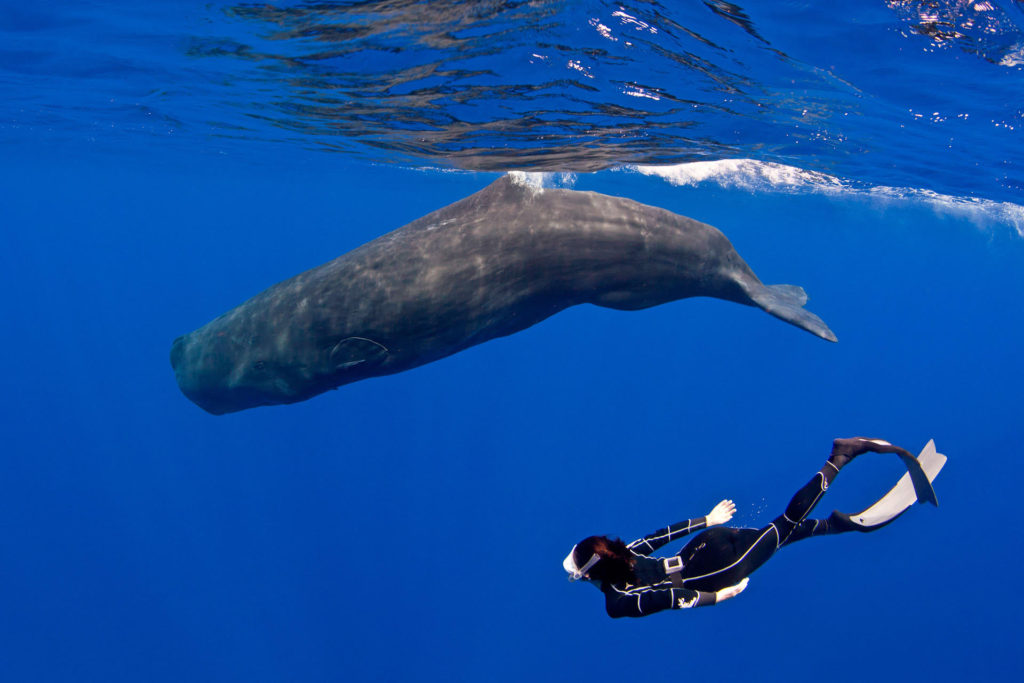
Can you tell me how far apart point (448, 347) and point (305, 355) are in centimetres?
152

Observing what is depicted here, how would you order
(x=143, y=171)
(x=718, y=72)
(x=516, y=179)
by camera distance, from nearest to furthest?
(x=516, y=179) → (x=718, y=72) → (x=143, y=171)

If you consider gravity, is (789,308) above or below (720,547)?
above

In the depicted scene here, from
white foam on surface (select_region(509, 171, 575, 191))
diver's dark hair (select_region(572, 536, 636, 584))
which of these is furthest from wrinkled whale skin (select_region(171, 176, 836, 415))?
white foam on surface (select_region(509, 171, 575, 191))

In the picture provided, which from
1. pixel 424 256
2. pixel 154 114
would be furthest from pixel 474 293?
pixel 154 114

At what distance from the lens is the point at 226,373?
6.53 meters

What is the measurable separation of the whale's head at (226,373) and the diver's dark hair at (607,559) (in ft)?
11.8

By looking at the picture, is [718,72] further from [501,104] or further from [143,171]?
[143,171]

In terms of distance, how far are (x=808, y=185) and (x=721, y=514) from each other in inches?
744

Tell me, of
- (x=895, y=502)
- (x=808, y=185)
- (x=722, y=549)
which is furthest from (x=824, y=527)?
(x=808, y=185)

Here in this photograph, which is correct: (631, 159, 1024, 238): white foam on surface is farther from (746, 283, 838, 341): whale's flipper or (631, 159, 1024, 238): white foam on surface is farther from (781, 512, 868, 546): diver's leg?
(781, 512, 868, 546): diver's leg

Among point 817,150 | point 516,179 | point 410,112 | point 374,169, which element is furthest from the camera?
point 374,169

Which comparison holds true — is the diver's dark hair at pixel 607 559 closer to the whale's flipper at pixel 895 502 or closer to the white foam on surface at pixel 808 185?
the whale's flipper at pixel 895 502

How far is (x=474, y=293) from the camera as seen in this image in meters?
6.18

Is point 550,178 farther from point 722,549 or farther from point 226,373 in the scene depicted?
point 722,549
